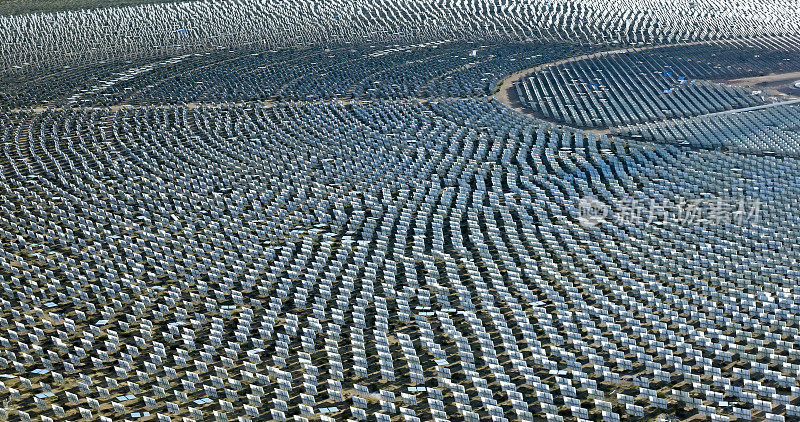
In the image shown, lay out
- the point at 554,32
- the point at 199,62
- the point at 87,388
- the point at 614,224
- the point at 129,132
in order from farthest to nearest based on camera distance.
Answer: the point at 554,32, the point at 199,62, the point at 129,132, the point at 614,224, the point at 87,388

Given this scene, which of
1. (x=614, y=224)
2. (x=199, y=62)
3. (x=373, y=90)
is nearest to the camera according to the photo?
(x=614, y=224)

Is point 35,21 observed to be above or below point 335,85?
above

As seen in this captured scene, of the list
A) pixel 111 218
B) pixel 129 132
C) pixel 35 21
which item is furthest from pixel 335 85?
pixel 35 21

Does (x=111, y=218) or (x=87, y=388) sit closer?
(x=87, y=388)

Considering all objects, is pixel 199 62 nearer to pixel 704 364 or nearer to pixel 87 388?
pixel 87 388

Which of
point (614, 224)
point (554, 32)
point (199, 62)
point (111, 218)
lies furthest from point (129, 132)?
point (554, 32)

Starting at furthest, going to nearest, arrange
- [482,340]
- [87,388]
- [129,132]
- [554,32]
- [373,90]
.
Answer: [554,32], [373,90], [129,132], [482,340], [87,388]

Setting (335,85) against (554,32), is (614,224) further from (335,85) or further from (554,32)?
(554,32)

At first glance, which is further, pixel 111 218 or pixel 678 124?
pixel 678 124

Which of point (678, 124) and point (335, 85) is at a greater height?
point (335, 85)

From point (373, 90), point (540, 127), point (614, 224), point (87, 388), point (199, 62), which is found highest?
point (199, 62)
